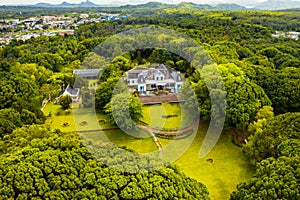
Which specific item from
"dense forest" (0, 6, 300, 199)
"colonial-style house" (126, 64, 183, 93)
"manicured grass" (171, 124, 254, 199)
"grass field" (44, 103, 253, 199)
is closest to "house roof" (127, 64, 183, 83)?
"colonial-style house" (126, 64, 183, 93)

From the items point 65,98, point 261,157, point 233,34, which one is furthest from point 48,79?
point 233,34

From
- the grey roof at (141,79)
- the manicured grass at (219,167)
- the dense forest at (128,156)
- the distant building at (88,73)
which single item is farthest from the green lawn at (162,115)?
the distant building at (88,73)

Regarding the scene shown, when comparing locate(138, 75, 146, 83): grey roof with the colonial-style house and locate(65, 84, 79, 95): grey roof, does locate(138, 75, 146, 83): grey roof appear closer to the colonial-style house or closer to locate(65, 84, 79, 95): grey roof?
the colonial-style house

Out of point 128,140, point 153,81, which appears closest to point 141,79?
point 153,81

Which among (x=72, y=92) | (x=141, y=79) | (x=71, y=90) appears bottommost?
(x=72, y=92)

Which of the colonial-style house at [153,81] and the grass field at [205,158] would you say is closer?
the grass field at [205,158]

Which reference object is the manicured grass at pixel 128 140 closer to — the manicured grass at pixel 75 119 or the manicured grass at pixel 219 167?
the manicured grass at pixel 75 119

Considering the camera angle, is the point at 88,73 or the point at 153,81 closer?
the point at 153,81

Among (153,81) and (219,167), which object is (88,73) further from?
(219,167)

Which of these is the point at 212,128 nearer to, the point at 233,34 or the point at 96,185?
the point at 96,185
